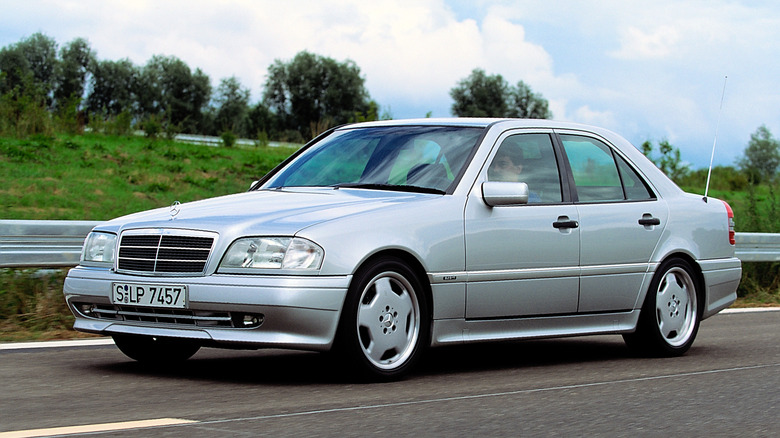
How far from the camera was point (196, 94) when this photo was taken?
74.4m

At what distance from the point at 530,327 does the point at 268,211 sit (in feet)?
6.58

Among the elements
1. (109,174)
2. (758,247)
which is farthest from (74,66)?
(758,247)

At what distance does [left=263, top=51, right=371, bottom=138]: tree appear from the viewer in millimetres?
75688

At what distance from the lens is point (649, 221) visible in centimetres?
799

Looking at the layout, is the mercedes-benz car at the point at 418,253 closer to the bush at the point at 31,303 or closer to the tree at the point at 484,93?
the bush at the point at 31,303

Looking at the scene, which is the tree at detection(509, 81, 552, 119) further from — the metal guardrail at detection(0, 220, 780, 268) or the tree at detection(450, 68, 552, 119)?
the metal guardrail at detection(0, 220, 780, 268)

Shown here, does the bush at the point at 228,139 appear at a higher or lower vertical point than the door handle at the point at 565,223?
higher

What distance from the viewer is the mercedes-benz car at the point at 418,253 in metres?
5.92

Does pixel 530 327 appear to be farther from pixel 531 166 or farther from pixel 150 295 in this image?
pixel 150 295

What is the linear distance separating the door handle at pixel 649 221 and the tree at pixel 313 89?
67.5m

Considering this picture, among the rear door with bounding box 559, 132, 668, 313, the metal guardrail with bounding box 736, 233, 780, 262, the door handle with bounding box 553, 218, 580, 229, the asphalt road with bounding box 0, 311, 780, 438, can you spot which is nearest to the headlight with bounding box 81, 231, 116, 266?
the asphalt road with bounding box 0, 311, 780, 438

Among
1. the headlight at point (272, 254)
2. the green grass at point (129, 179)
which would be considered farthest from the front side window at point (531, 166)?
the green grass at point (129, 179)

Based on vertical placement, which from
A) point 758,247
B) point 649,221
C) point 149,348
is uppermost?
point 649,221

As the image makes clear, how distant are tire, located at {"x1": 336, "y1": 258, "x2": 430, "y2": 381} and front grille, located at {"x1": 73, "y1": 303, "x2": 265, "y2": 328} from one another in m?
0.52
